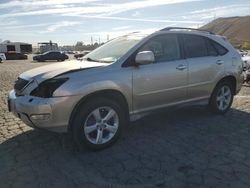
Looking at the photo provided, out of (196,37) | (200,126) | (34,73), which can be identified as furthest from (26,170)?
(196,37)

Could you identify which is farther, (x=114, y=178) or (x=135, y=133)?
(x=135, y=133)

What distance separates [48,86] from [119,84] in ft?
3.42

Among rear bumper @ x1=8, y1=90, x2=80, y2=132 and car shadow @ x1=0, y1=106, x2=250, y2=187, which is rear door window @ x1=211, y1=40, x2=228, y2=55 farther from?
rear bumper @ x1=8, y1=90, x2=80, y2=132

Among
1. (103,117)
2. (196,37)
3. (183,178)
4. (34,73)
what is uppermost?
(196,37)

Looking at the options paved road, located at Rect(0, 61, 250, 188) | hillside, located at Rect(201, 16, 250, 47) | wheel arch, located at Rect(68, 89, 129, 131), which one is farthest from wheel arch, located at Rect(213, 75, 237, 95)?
hillside, located at Rect(201, 16, 250, 47)

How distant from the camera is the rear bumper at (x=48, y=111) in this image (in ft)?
13.5

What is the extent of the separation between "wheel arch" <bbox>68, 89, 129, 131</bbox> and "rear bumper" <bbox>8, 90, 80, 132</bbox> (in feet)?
0.24

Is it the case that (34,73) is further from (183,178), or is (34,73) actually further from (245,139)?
(245,139)

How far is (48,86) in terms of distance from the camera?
13.8 ft

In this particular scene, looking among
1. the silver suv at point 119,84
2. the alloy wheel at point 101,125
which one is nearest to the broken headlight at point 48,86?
the silver suv at point 119,84

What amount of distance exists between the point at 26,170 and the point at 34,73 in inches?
57.0

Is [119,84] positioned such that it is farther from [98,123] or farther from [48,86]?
[48,86]

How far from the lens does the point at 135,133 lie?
5.37 metres

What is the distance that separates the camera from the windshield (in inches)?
198
